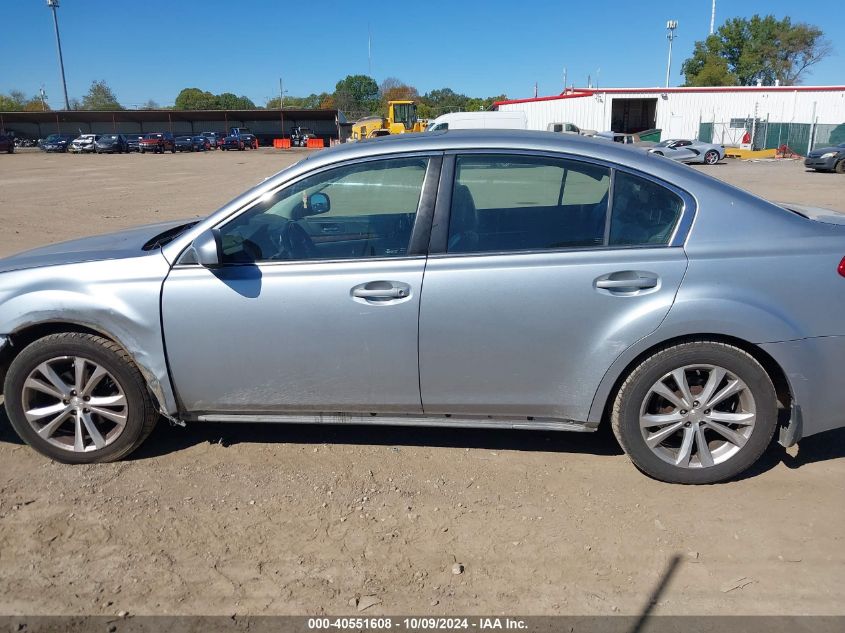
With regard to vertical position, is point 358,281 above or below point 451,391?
above

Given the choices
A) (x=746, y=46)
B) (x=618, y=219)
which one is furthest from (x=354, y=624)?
(x=746, y=46)

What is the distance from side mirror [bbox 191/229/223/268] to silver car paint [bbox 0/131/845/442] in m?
0.16

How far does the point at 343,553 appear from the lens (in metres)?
2.92

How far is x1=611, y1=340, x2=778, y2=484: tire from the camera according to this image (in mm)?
3209

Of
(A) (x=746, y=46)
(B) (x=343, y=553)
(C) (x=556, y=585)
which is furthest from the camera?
(A) (x=746, y=46)

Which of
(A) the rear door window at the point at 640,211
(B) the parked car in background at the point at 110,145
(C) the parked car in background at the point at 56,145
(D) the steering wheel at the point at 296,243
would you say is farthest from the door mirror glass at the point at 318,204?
(C) the parked car in background at the point at 56,145

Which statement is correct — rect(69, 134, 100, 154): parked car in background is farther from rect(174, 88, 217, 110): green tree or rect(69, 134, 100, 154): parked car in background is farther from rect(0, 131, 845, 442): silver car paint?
rect(174, 88, 217, 110): green tree

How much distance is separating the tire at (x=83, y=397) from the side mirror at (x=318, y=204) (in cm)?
127

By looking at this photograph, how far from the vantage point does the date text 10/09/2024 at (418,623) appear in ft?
8.22

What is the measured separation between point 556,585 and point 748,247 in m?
1.82

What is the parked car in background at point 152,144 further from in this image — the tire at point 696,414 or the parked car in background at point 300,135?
the tire at point 696,414

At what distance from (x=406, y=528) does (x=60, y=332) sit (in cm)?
211

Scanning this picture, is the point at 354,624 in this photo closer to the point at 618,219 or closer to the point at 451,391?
the point at 451,391

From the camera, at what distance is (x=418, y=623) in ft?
8.27
